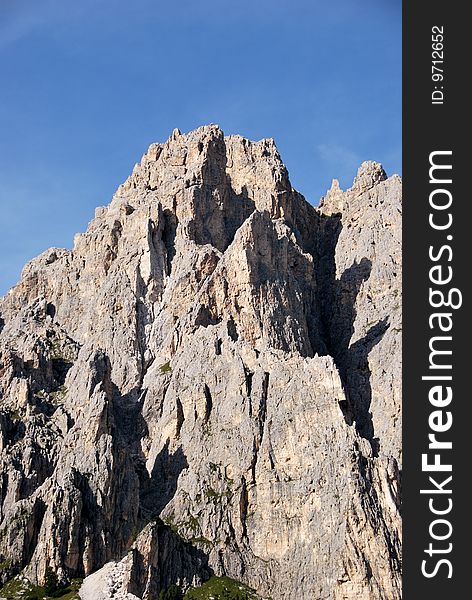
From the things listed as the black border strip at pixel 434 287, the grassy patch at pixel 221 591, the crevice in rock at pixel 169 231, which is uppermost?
the crevice in rock at pixel 169 231

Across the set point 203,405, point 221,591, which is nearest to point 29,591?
point 221,591

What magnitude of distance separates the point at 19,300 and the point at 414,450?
165m

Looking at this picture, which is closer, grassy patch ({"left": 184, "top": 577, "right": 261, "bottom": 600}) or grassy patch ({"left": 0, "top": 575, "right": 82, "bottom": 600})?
grassy patch ({"left": 0, "top": 575, "right": 82, "bottom": 600})

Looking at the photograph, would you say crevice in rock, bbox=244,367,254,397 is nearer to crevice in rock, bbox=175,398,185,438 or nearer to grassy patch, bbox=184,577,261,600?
crevice in rock, bbox=175,398,185,438

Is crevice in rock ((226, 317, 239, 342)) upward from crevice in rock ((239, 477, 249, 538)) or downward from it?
→ upward

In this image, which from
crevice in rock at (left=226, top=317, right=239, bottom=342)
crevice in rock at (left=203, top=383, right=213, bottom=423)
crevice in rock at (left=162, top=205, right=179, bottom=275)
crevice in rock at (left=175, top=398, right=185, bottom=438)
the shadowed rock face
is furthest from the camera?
Answer: crevice in rock at (left=162, top=205, right=179, bottom=275)

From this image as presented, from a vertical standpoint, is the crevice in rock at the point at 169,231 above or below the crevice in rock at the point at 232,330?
above

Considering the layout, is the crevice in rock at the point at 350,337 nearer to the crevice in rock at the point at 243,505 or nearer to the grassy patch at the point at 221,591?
the crevice in rock at the point at 243,505

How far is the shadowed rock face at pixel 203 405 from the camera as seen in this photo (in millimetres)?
121250

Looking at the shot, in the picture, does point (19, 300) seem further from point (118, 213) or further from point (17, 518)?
point (17, 518)

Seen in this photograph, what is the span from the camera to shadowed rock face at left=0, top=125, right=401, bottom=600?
121 metres

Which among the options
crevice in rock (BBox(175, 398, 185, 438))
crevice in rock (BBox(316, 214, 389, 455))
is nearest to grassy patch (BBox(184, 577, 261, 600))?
crevice in rock (BBox(316, 214, 389, 455))

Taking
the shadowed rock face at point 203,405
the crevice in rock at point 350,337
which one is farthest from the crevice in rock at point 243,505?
the crevice in rock at point 350,337

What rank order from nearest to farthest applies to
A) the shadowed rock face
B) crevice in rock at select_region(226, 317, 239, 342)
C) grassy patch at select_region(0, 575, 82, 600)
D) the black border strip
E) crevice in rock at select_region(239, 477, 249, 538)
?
the black border strip
grassy patch at select_region(0, 575, 82, 600)
the shadowed rock face
crevice in rock at select_region(239, 477, 249, 538)
crevice in rock at select_region(226, 317, 239, 342)
